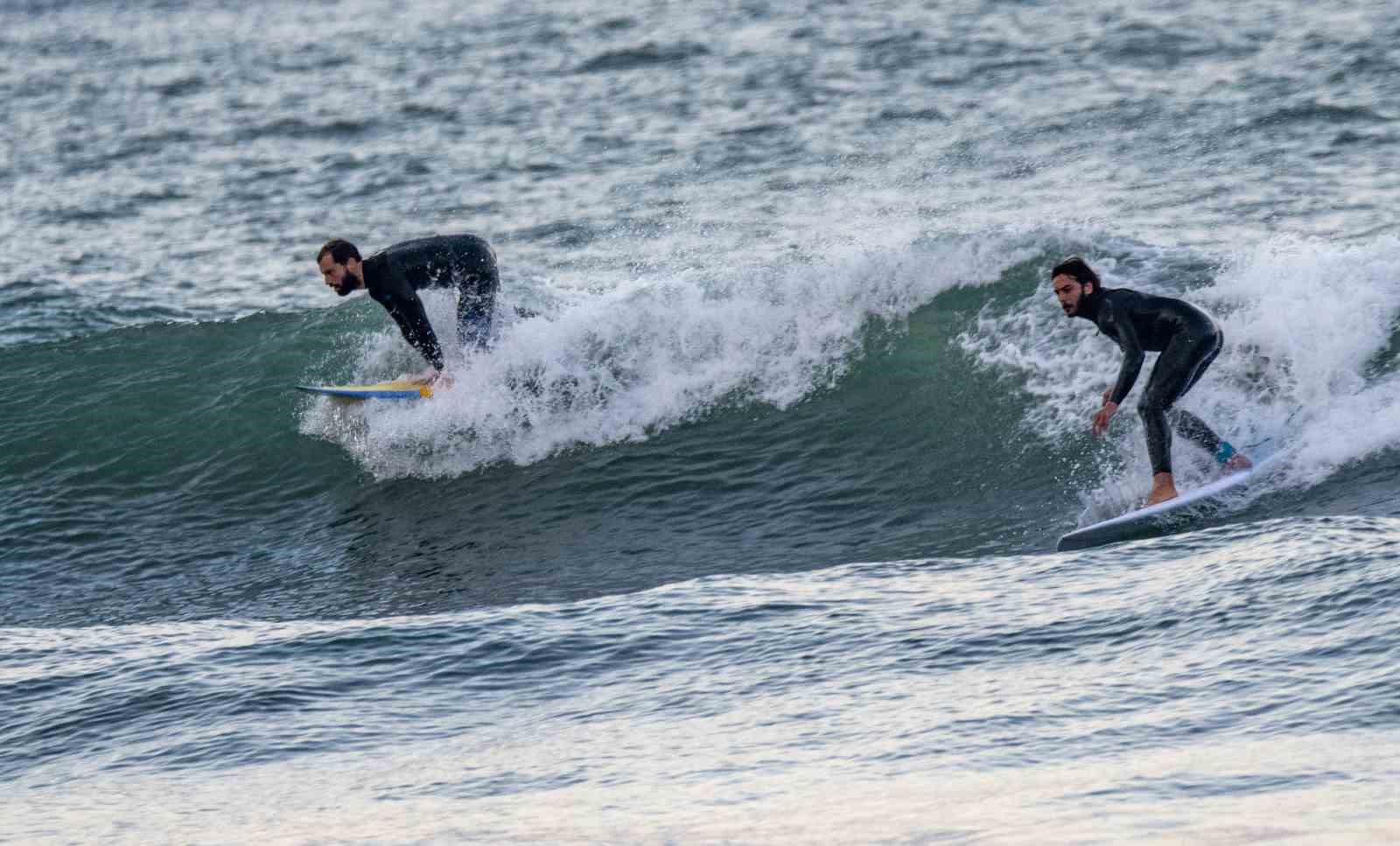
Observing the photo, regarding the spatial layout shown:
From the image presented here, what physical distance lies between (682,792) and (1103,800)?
5.25 feet

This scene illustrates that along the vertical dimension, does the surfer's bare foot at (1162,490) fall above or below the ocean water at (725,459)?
below

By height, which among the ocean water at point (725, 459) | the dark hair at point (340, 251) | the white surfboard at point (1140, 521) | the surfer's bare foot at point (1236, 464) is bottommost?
the white surfboard at point (1140, 521)

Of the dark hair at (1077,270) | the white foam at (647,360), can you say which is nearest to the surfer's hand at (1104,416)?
the dark hair at (1077,270)

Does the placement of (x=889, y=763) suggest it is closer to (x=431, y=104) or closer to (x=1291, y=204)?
(x=1291, y=204)

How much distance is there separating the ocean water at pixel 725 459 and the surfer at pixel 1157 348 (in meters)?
0.32

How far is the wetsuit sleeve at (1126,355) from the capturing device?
34.1ft

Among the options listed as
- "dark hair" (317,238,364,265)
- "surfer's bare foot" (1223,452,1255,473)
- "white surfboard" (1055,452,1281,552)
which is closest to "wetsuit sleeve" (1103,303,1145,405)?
"white surfboard" (1055,452,1281,552)

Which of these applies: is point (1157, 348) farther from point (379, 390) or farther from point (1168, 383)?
point (379, 390)

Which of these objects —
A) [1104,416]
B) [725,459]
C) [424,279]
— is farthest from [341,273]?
[1104,416]

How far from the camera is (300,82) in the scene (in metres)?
29.4

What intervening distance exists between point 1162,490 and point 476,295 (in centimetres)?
535

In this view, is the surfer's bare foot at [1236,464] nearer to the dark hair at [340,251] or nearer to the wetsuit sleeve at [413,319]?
the wetsuit sleeve at [413,319]

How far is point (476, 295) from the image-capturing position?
1318 centimetres

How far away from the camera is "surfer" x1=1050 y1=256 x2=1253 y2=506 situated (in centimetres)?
1037
